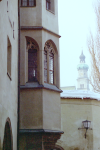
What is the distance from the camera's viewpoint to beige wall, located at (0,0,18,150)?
353 inches

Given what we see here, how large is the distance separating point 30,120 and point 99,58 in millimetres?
9126

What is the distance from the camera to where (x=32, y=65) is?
13.2m

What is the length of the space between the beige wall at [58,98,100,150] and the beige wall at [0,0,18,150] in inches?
177

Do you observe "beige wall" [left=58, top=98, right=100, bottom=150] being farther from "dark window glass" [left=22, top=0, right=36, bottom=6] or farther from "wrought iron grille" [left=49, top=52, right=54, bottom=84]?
"dark window glass" [left=22, top=0, right=36, bottom=6]

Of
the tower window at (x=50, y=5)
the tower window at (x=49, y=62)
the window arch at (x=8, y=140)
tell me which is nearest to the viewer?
the window arch at (x=8, y=140)

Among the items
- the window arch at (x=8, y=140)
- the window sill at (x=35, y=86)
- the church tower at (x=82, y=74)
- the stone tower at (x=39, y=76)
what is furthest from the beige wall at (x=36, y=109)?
the church tower at (x=82, y=74)

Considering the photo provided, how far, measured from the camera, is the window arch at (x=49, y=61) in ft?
44.0

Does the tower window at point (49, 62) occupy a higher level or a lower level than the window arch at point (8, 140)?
higher

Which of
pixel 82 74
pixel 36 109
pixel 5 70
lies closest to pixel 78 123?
pixel 36 109

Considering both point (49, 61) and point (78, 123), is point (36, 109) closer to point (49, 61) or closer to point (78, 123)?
point (49, 61)

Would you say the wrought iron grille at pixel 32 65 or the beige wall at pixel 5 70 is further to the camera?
the wrought iron grille at pixel 32 65

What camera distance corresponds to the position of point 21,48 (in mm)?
13078

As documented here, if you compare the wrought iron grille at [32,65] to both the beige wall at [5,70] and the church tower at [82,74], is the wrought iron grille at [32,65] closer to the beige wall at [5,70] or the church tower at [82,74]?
the beige wall at [5,70]

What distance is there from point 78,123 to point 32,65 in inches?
168
